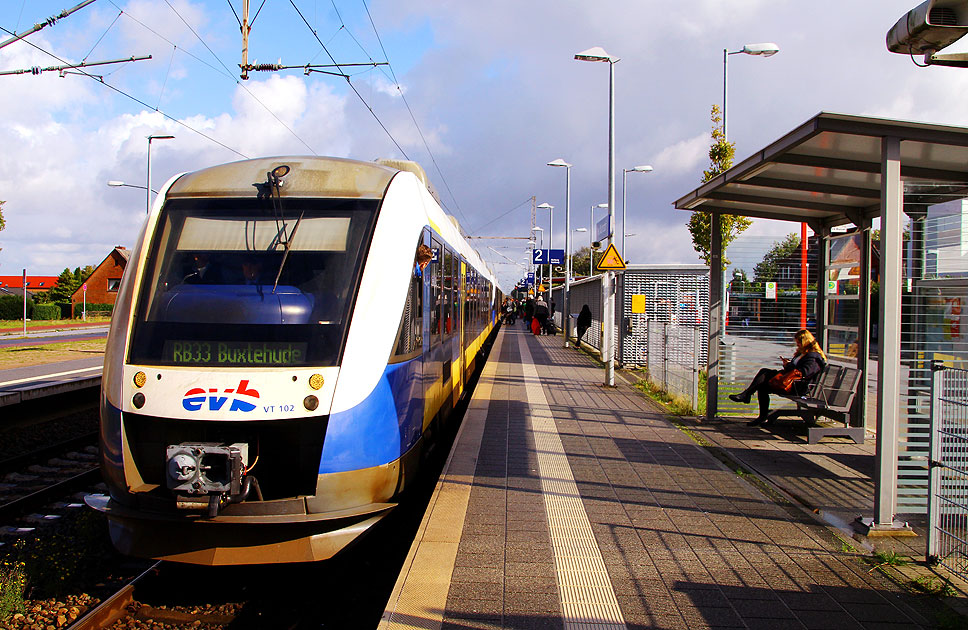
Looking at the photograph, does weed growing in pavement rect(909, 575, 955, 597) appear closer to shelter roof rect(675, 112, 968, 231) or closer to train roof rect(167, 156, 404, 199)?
shelter roof rect(675, 112, 968, 231)

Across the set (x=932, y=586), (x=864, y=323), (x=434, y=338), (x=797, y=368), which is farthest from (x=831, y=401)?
(x=434, y=338)

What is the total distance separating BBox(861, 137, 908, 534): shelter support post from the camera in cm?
550

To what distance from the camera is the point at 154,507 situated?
4613mm

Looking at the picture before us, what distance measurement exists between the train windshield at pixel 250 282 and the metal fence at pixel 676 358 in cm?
728

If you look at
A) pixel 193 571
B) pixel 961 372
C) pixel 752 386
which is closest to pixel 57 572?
pixel 193 571

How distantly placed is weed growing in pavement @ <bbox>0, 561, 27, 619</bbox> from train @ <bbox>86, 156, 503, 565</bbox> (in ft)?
2.04

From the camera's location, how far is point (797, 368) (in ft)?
30.2

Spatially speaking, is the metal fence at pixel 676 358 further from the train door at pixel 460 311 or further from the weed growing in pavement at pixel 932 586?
the weed growing in pavement at pixel 932 586

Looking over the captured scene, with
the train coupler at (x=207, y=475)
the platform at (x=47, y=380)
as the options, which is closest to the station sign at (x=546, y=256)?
the platform at (x=47, y=380)

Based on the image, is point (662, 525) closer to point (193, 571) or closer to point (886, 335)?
point (886, 335)

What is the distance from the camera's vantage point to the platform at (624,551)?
4.05 metres

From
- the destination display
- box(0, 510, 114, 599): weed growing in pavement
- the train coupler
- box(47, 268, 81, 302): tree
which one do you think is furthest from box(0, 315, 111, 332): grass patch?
the train coupler

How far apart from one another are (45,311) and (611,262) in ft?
158

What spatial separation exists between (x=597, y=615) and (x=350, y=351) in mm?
2174
